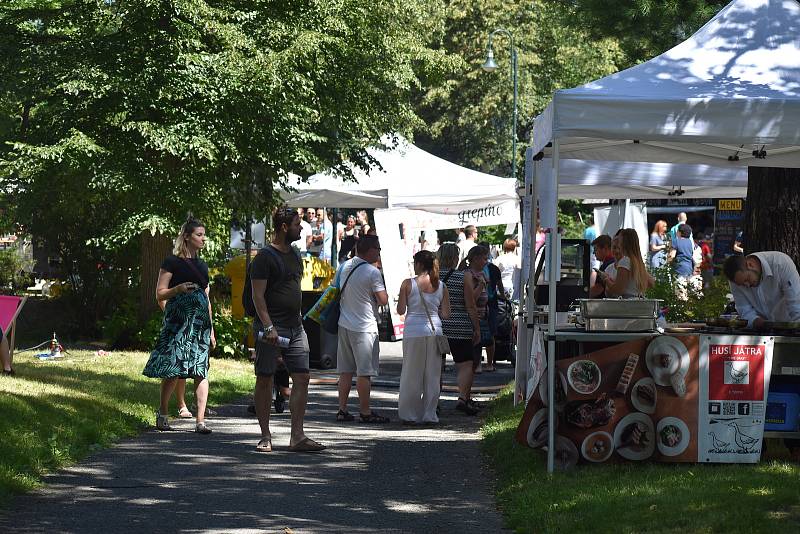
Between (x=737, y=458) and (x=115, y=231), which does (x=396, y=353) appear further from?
(x=737, y=458)

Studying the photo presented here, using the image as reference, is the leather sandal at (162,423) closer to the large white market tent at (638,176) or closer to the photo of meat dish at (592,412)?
the photo of meat dish at (592,412)

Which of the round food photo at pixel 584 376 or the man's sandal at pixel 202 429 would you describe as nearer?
the round food photo at pixel 584 376

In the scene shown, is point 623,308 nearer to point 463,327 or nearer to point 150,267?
point 463,327

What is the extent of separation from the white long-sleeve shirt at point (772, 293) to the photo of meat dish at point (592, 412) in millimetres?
1358

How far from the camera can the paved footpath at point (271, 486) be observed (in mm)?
7414

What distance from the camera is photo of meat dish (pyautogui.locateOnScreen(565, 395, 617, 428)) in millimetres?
8836

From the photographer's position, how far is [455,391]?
15.5 metres

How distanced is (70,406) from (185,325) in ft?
4.23

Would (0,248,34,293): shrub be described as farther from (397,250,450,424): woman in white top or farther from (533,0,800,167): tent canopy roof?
(533,0,800,167): tent canopy roof

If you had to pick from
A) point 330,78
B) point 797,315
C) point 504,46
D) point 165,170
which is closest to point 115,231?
point 165,170

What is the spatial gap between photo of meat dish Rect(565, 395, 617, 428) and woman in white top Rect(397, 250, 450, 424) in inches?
141

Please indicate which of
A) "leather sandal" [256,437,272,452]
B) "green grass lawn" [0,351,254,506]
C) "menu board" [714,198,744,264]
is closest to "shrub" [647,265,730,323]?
"leather sandal" [256,437,272,452]

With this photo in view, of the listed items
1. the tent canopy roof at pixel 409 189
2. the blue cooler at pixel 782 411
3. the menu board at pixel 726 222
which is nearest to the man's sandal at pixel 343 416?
the blue cooler at pixel 782 411

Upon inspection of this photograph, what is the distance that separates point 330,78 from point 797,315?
376 inches
